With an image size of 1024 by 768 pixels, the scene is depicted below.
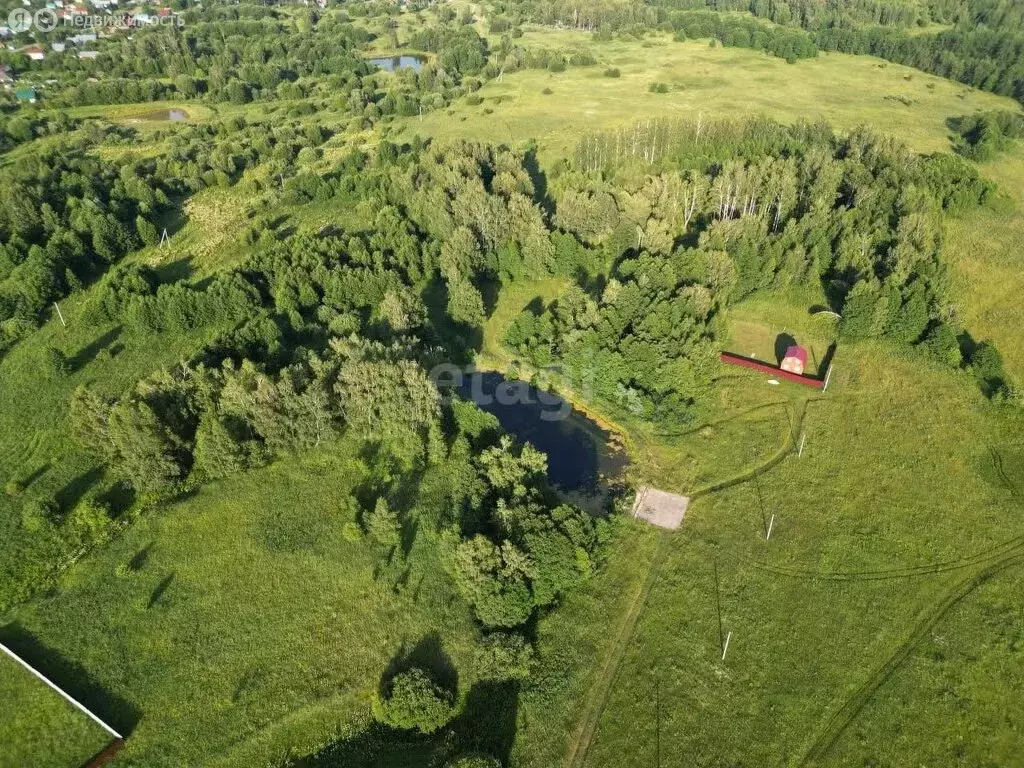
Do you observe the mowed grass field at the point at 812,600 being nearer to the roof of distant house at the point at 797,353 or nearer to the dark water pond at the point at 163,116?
the roof of distant house at the point at 797,353

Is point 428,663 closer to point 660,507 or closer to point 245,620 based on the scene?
point 245,620

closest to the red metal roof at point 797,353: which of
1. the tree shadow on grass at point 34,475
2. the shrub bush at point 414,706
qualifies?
the shrub bush at point 414,706

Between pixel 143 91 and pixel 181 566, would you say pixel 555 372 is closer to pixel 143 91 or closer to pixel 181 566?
pixel 181 566

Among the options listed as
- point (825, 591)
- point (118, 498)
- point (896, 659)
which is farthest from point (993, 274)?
point (118, 498)

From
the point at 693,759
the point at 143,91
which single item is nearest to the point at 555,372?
the point at 693,759

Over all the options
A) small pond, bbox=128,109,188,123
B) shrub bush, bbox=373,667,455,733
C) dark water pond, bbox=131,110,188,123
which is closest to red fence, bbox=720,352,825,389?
shrub bush, bbox=373,667,455,733
